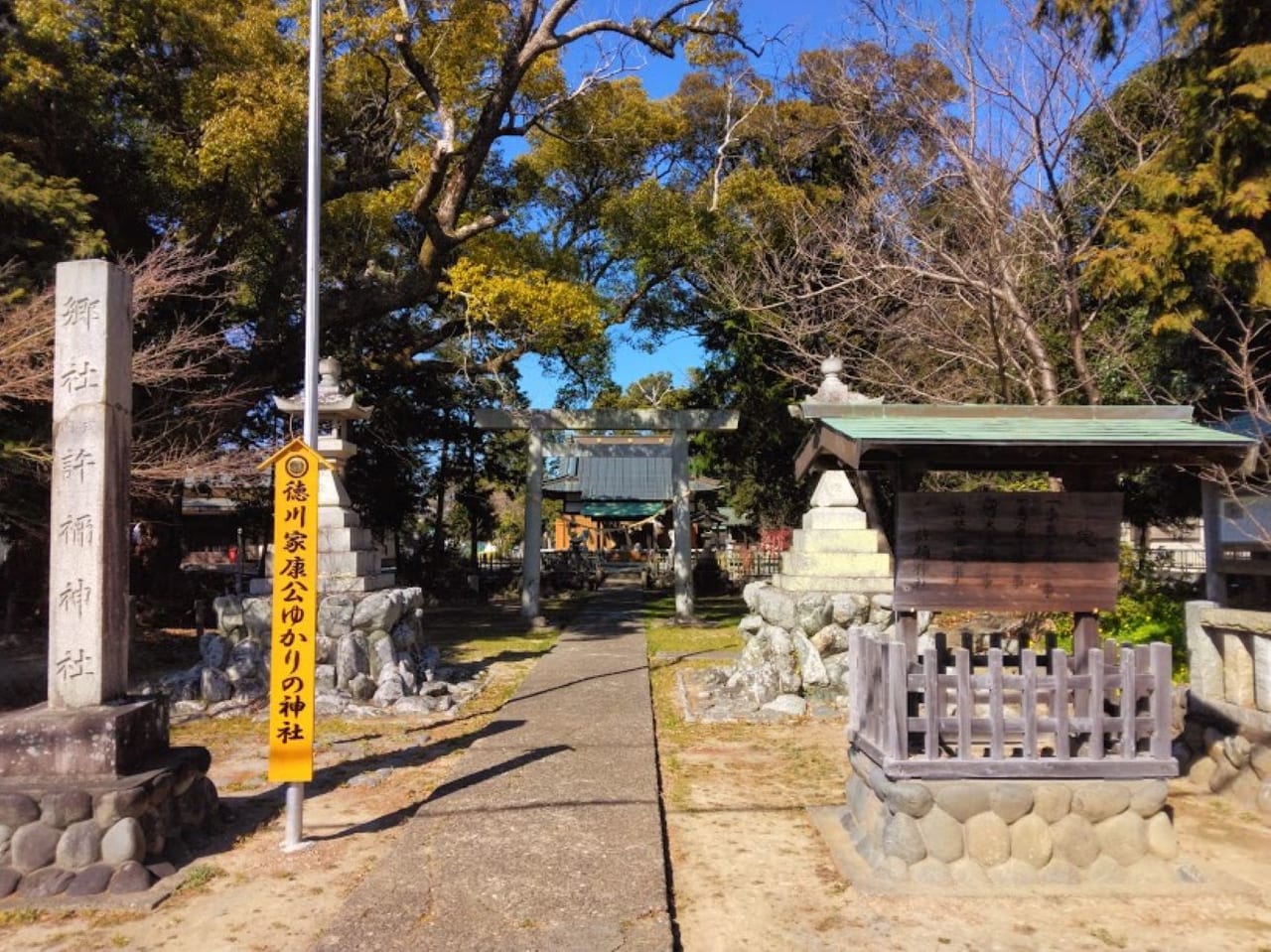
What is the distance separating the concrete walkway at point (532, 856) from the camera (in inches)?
158

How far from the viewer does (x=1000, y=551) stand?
5.54 metres

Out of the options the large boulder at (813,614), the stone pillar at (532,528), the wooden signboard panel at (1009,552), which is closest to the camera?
the wooden signboard panel at (1009,552)

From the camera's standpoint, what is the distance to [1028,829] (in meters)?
4.80

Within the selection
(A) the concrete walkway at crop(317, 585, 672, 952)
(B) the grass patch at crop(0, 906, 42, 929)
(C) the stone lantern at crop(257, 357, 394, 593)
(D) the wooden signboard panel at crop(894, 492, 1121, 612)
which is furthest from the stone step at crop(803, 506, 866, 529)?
(B) the grass patch at crop(0, 906, 42, 929)

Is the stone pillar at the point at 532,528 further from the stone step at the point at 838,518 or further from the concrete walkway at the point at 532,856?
the concrete walkway at the point at 532,856

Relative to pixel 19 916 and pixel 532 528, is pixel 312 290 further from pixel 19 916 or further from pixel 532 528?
pixel 532 528

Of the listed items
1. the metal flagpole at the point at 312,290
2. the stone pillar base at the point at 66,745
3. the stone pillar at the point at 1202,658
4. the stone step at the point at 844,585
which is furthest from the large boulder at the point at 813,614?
the stone pillar base at the point at 66,745

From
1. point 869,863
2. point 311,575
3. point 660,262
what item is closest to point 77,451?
point 311,575

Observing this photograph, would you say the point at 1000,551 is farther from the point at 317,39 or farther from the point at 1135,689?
the point at 317,39

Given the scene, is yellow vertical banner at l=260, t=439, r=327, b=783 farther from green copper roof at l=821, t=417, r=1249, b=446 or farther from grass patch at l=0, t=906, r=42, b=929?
green copper roof at l=821, t=417, r=1249, b=446

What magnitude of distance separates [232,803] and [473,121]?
1156 centimetres

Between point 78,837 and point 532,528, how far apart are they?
12.7 metres

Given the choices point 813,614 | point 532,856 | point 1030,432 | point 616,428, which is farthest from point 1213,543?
point 616,428

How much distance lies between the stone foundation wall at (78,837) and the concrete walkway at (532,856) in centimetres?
123
